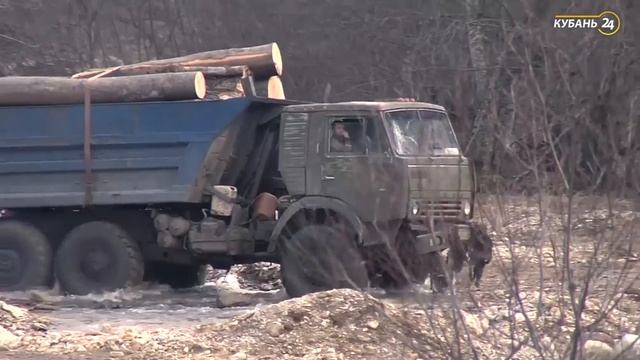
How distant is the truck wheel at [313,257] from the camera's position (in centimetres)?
1112

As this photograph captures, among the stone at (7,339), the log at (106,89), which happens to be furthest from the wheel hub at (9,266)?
the stone at (7,339)

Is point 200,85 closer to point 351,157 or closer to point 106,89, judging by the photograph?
point 106,89

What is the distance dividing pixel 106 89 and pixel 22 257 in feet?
7.37

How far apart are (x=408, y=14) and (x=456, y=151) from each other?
14.4 m

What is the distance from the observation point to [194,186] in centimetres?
1205

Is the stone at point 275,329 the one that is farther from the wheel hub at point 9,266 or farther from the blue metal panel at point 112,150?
the wheel hub at point 9,266

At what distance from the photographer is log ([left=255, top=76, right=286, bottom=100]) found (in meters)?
13.4

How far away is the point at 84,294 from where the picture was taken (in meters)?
12.5

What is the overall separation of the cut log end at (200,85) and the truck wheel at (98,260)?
6.10 ft

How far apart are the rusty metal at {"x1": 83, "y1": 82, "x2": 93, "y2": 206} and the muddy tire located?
1.36 meters

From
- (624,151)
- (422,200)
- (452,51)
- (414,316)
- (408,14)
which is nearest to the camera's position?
(624,151)

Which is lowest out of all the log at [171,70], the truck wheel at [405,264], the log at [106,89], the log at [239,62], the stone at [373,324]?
A: the stone at [373,324]

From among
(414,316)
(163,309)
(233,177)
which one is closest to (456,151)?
(233,177)

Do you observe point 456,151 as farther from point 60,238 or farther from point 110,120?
point 60,238
